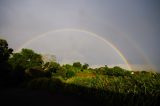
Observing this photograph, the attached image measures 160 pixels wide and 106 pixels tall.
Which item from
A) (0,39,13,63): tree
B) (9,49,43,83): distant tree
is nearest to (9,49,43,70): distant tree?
(9,49,43,83): distant tree

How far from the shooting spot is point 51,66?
176ft

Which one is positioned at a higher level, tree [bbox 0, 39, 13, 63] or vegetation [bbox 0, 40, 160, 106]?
tree [bbox 0, 39, 13, 63]

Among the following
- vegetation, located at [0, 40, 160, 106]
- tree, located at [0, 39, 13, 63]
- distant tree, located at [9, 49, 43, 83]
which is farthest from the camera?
distant tree, located at [9, 49, 43, 83]

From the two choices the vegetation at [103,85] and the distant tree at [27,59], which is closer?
the vegetation at [103,85]

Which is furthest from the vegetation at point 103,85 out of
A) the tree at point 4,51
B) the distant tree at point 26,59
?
the distant tree at point 26,59

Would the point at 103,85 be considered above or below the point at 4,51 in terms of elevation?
below

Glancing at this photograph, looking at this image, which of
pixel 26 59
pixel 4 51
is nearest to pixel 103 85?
pixel 4 51

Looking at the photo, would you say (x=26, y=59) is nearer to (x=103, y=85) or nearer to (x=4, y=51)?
(x=4, y=51)

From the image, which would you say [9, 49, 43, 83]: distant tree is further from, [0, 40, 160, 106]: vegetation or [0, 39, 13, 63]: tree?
[0, 40, 160, 106]: vegetation

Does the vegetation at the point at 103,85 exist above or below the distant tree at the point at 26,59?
below

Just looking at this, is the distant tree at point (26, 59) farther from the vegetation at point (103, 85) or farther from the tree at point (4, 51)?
the vegetation at point (103, 85)

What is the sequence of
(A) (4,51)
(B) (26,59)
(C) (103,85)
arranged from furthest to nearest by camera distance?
(B) (26,59)
(A) (4,51)
(C) (103,85)

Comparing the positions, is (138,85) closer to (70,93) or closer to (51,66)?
(70,93)

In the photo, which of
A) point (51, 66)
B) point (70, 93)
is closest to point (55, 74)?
point (51, 66)
